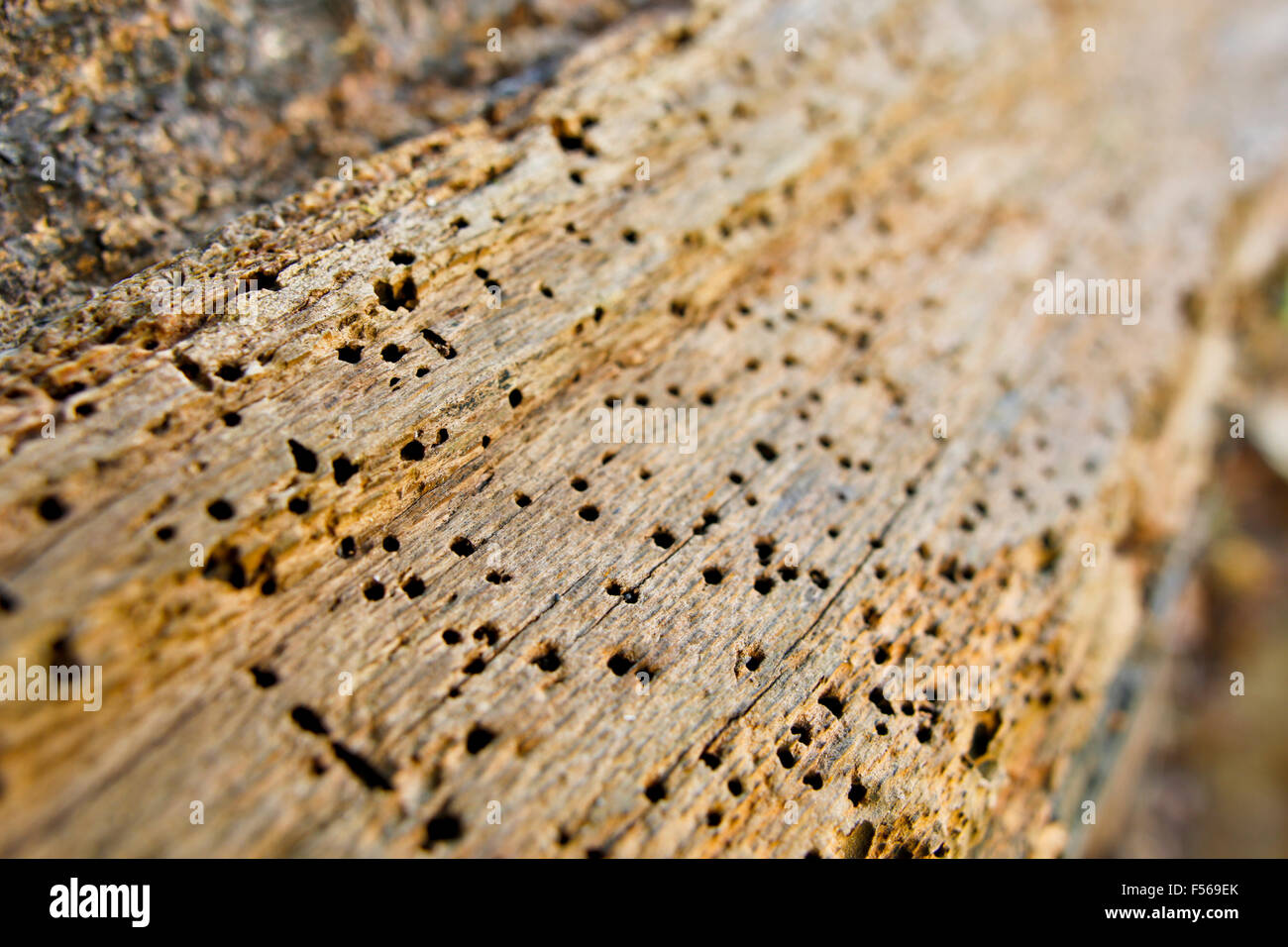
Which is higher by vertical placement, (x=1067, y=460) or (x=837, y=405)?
(x=837, y=405)

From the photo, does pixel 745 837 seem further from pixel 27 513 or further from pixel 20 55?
pixel 20 55

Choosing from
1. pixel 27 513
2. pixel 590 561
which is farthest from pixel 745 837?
pixel 27 513

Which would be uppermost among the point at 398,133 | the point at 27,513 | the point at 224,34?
the point at 224,34

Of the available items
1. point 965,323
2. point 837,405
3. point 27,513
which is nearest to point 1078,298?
point 965,323

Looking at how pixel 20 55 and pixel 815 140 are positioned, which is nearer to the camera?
pixel 20 55
